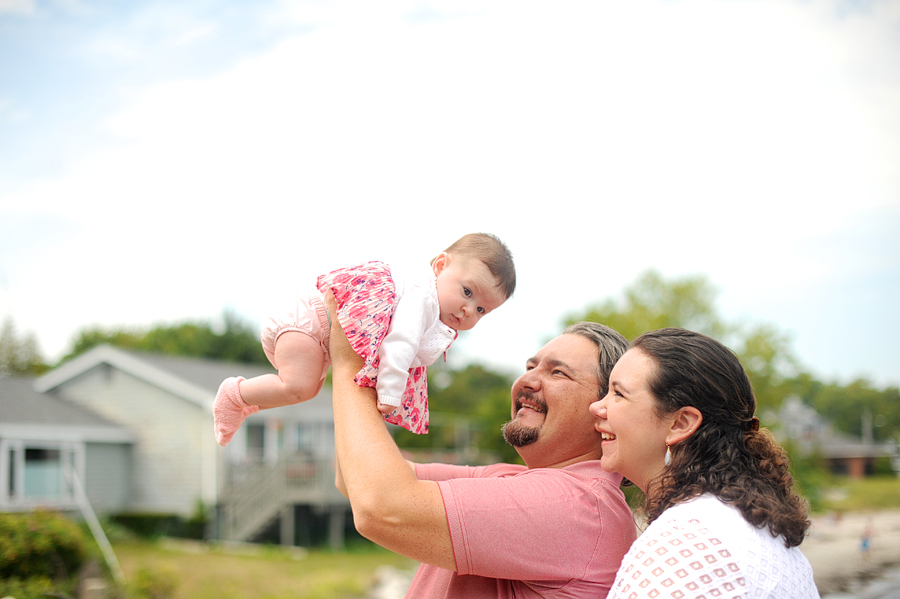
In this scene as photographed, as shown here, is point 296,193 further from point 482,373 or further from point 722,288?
point 482,373

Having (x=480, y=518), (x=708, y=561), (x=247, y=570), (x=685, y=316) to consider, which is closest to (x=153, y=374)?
(x=247, y=570)

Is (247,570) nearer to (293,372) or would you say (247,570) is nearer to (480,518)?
(293,372)

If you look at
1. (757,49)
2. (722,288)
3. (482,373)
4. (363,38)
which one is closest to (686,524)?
(757,49)

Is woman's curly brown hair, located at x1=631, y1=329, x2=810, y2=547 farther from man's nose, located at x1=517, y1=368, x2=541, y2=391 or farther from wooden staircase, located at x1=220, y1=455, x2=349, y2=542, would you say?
wooden staircase, located at x1=220, y1=455, x2=349, y2=542

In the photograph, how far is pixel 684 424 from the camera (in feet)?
5.08

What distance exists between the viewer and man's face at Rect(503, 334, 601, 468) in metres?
2.06

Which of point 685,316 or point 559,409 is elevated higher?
point 685,316

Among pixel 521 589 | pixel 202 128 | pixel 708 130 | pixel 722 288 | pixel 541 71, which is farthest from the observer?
pixel 722 288

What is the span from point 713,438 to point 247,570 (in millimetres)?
11710

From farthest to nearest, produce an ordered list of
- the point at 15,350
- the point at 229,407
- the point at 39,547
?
the point at 15,350 < the point at 39,547 < the point at 229,407

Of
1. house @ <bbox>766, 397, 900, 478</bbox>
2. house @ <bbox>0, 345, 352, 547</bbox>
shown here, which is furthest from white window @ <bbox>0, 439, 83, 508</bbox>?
house @ <bbox>766, 397, 900, 478</bbox>

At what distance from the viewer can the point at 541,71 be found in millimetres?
9672

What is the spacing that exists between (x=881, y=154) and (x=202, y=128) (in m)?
13.2

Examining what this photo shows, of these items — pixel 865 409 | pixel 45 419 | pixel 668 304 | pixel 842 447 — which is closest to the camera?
pixel 865 409
